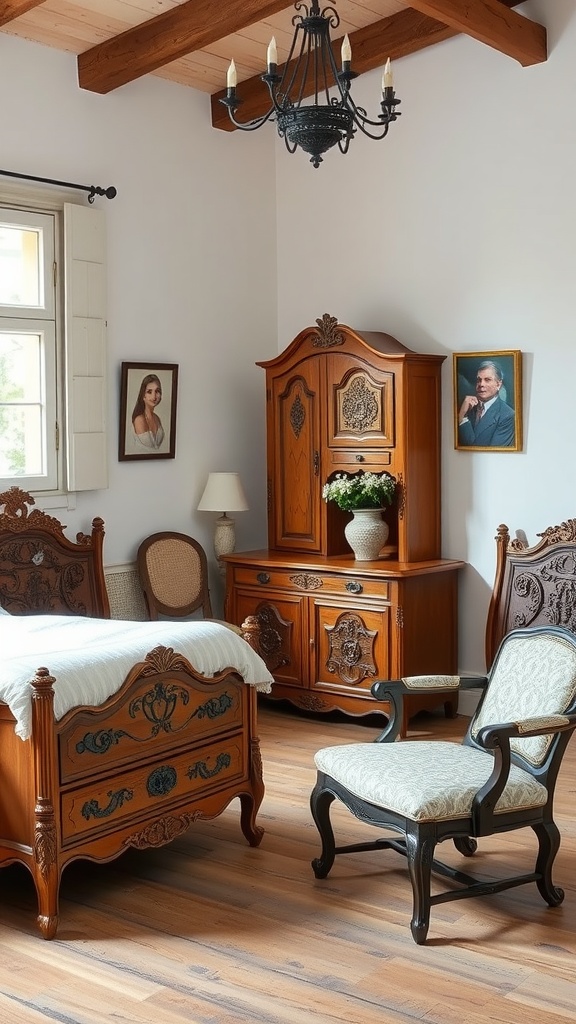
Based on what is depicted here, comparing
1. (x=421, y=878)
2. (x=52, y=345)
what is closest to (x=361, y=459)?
(x=52, y=345)

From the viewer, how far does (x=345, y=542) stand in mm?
6562

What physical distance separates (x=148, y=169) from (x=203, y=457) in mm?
1712

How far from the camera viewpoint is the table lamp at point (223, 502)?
6543 millimetres

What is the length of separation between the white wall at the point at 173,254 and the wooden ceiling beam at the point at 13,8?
1.47ft

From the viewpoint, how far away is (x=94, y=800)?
3672 millimetres

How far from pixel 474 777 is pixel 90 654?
1.36m

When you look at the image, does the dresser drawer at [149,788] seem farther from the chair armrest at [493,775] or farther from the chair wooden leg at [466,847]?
the chair armrest at [493,775]

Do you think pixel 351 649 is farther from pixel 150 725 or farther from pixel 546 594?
pixel 150 725

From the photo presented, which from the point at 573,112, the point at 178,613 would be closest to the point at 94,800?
the point at 178,613

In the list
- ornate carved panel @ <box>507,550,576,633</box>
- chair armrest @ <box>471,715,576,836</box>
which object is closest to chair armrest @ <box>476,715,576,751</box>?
chair armrest @ <box>471,715,576,836</box>

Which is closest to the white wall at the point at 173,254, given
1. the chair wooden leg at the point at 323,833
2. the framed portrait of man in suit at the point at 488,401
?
the framed portrait of man in suit at the point at 488,401

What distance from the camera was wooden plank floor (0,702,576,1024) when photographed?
10.1 ft

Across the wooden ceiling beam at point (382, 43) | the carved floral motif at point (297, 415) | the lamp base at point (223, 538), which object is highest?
the wooden ceiling beam at point (382, 43)

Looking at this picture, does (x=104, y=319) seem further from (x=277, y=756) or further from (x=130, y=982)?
(x=130, y=982)
